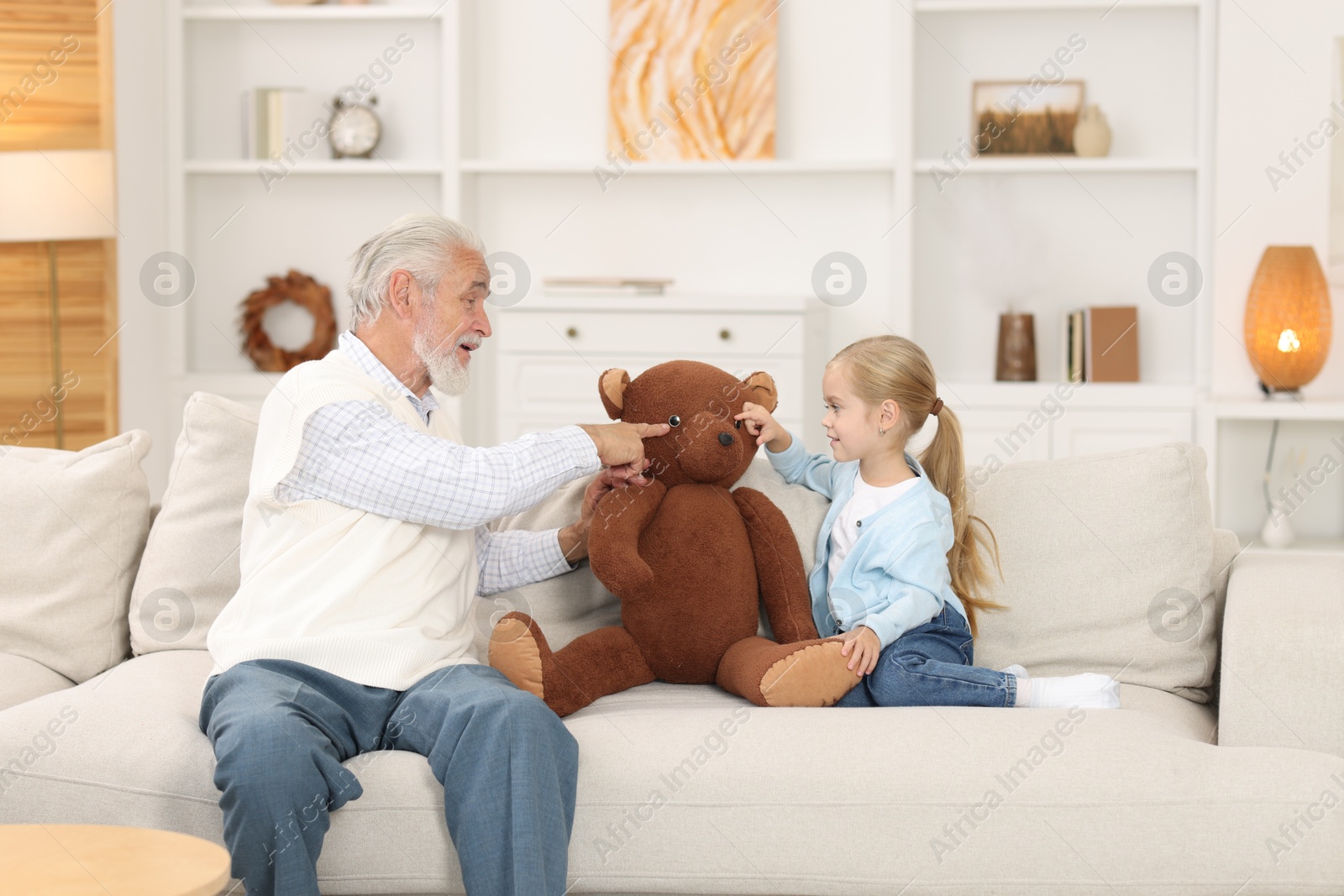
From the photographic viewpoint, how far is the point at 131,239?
148 inches

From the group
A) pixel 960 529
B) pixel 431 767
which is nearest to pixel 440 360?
pixel 431 767

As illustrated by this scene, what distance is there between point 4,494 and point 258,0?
260cm

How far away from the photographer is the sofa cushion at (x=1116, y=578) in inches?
75.0

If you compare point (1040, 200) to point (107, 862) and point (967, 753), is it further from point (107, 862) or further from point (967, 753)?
point (107, 862)

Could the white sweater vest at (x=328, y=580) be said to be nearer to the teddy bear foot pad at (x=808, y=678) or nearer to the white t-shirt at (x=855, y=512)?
the teddy bear foot pad at (x=808, y=678)

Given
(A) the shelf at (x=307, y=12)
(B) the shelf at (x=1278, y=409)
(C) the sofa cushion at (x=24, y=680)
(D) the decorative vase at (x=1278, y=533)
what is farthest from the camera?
(A) the shelf at (x=307, y=12)

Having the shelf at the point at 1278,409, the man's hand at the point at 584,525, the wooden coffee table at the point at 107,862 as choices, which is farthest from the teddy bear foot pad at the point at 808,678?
the shelf at the point at 1278,409

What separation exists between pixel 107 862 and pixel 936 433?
4.17ft

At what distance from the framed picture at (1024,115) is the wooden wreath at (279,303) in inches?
83.8

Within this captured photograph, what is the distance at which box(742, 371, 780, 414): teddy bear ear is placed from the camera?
1.95 meters

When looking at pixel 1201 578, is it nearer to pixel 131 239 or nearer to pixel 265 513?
pixel 265 513

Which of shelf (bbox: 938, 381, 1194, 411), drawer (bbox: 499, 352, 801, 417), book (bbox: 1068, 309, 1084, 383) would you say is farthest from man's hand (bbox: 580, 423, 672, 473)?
book (bbox: 1068, 309, 1084, 383)

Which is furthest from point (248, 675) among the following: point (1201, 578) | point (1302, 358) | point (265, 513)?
point (1302, 358)

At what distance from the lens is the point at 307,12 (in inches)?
154
